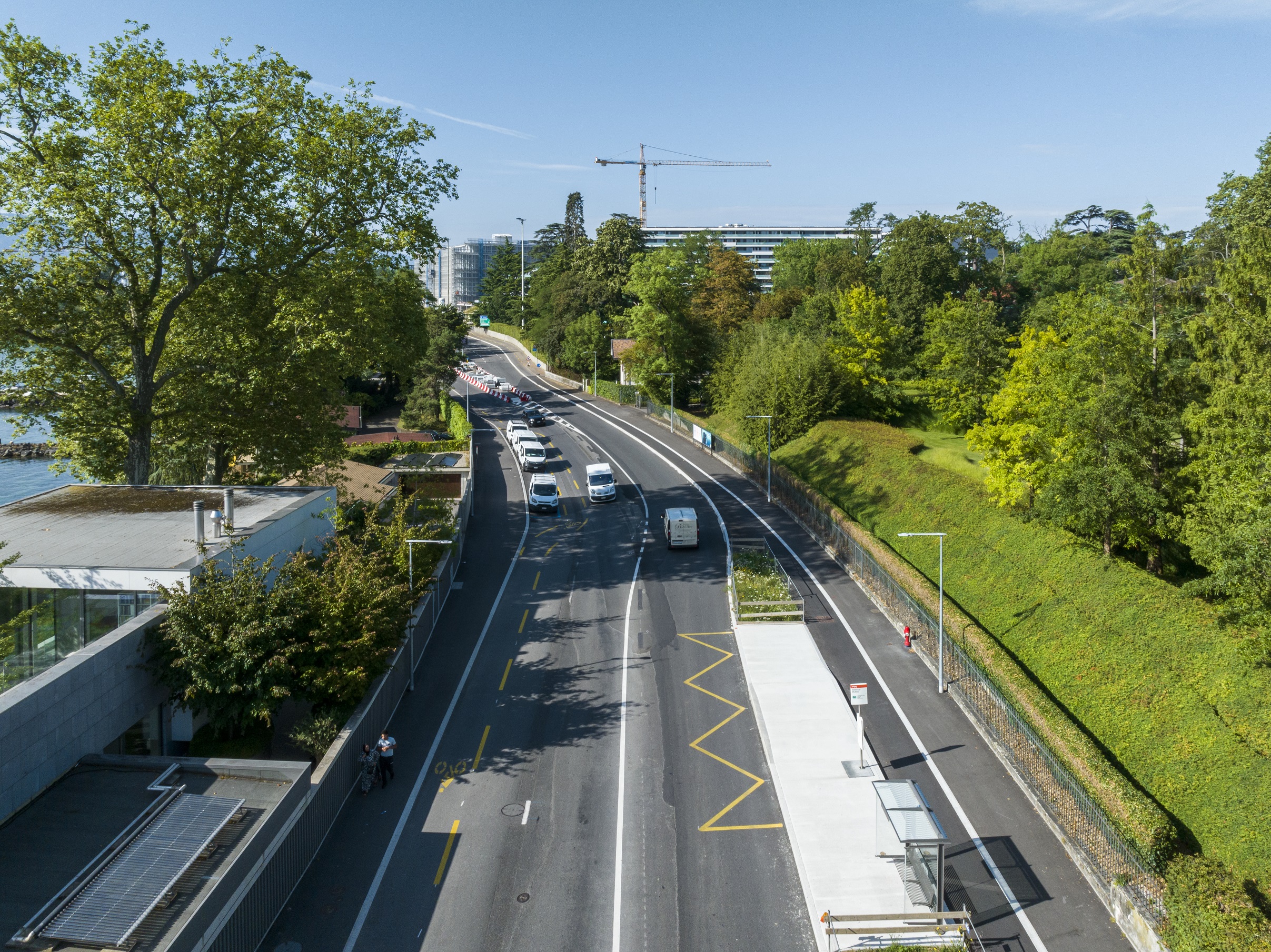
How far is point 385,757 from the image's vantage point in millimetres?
23688

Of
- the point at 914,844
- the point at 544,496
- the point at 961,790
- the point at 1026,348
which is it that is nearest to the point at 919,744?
the point at 961,790

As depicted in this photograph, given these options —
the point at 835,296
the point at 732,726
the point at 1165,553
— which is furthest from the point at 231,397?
the point at 835,296

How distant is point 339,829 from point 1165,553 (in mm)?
36409

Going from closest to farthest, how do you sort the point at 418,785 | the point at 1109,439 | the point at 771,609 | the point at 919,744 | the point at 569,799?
1. the point at 569,799
2. the point at 418,785
3. the point at 919,744
4. the point at 771,609
5. the point at 1109,439

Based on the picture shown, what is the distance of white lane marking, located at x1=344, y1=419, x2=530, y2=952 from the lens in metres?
18.4

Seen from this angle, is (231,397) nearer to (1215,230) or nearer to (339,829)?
(339,829)

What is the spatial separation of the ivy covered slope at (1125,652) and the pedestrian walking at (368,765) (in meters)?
22.4

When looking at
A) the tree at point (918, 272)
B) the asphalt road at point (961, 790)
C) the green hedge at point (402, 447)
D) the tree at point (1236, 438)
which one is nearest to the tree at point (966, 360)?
the tree at point (918, 272)

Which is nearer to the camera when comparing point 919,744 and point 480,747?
point 480,747

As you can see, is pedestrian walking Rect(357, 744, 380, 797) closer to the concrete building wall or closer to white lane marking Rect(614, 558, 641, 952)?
the concrete building wall

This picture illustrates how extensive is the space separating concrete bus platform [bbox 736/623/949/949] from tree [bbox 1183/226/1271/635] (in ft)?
39.7

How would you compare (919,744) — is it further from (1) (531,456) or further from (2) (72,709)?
(1) (531,456)

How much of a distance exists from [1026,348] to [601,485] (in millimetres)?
26722

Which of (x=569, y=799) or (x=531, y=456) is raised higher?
(x=531, y=456)
